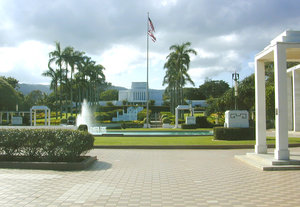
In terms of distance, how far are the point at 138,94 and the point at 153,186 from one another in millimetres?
111249

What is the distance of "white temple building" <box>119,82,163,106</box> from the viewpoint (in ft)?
373

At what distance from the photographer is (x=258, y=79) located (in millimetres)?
12430

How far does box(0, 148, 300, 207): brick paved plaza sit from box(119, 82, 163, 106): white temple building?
10124cm

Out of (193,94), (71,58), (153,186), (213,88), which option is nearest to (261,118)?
(153,186)

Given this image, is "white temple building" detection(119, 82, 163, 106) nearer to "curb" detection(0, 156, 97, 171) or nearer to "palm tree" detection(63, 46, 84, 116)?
"palm tree" detection(63, 46, 84, 116)

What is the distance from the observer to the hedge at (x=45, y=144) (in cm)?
986

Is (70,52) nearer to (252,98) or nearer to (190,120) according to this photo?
(190,120)

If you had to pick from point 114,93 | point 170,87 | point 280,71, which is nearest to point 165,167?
point 280,71

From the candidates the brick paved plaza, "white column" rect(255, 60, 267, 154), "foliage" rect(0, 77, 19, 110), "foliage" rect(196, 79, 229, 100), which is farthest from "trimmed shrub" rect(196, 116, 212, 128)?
"foliage" rect(196, 79, 229, 100)

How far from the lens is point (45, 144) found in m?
9.94

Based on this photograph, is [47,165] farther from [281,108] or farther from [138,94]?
[138,94]

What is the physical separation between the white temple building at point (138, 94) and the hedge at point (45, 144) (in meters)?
99.9

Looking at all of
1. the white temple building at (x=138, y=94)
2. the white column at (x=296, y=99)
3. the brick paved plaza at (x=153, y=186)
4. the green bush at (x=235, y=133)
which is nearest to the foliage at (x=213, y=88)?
the white temple building at (x=138, y=94)

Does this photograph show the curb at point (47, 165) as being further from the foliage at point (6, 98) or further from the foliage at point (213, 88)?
the foliage at point (213, 88)
